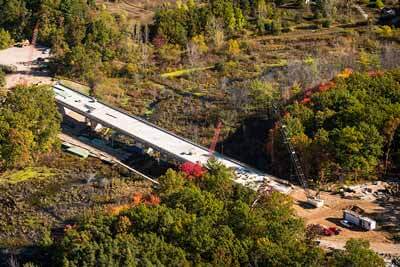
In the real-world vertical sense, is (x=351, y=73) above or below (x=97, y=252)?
above

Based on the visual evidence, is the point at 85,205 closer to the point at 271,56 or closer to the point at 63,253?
the point at 63,253

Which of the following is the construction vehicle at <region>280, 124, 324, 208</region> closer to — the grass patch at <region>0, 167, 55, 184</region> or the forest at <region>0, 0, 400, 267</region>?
the forest at <region>0, 0, 400, 267</region>

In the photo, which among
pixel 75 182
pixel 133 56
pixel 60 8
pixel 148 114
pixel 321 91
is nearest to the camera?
pixel 75 182

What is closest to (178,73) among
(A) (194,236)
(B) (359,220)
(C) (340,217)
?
(C) (340,217)

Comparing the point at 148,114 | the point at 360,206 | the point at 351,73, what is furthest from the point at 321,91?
the point at 148,114

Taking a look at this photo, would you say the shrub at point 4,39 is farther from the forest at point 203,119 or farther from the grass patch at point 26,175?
the grass patch at point 26,175
